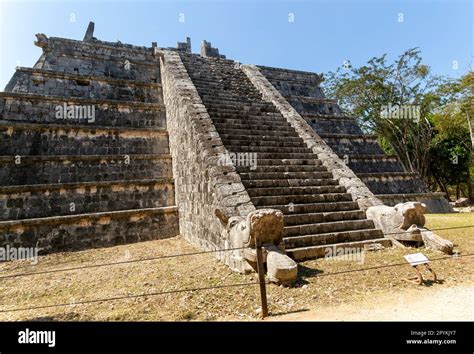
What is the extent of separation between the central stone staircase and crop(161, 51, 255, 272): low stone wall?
0.73 meters

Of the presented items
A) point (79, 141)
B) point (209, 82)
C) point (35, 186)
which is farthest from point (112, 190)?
point (209, 82)

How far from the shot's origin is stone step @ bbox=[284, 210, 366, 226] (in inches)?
217

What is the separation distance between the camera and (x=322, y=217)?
5691mm

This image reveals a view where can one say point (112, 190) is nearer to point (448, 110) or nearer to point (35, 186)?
point (35, 186)

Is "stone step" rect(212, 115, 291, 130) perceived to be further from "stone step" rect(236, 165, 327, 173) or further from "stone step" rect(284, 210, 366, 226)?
"stone step" rect(284, 210, 366, 226)

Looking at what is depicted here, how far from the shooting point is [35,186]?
6668 mm

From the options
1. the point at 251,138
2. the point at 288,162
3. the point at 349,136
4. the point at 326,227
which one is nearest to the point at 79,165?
the point at 251,138

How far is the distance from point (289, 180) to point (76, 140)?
7.25 m

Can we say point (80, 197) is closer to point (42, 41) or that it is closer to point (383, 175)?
point (42, 41)

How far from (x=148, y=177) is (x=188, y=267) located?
4493mm

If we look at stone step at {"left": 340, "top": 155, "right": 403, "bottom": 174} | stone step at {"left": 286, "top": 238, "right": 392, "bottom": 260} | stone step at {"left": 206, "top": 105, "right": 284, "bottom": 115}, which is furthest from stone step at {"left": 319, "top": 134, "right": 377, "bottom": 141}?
stone step at {"left": 286, "top": 238, "right": 392, "bottom": 260}

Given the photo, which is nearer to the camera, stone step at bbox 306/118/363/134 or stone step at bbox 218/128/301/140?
stone step at bbox 218/128/301/140

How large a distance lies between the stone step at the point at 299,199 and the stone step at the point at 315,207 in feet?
0.44

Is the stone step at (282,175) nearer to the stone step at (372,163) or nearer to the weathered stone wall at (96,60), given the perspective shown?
the stone step at (372,163)
